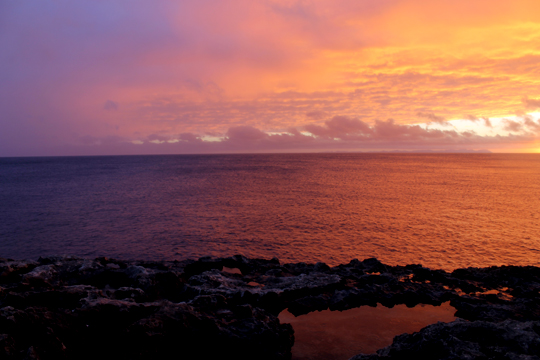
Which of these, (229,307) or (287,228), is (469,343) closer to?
(229,307)

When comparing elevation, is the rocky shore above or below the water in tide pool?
above

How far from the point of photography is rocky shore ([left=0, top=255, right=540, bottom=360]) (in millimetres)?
7684

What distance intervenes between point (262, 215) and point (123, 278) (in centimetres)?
2427

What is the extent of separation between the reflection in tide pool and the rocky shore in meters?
0.42

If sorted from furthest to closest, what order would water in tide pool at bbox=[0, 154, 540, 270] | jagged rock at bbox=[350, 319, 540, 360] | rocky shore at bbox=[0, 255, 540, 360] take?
1. water in tide pool at bbox=[0, 154, 540, 270]
2. rocky shore at bbox=[0, 255, 540, 360]
3. jagged rock at bbox=[350, 319, 540, 360]

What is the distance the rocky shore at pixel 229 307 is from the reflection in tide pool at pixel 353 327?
0.42 m

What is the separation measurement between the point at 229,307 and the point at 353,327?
5212mm

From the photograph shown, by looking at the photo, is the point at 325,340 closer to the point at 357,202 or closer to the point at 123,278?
the point at 123,278

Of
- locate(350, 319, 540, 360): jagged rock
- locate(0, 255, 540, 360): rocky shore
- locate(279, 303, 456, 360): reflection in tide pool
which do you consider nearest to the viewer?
locate(350, 319, 540, 360): jagged rock

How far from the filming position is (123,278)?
14008 mm

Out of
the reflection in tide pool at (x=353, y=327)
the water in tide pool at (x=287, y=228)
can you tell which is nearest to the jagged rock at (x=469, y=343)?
the reflection in tide pool at (x=353, y=327)

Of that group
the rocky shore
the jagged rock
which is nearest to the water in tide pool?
the rocky shore

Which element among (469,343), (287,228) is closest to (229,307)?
(469,343)

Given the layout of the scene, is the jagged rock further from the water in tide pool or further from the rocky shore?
the water in tide pool
